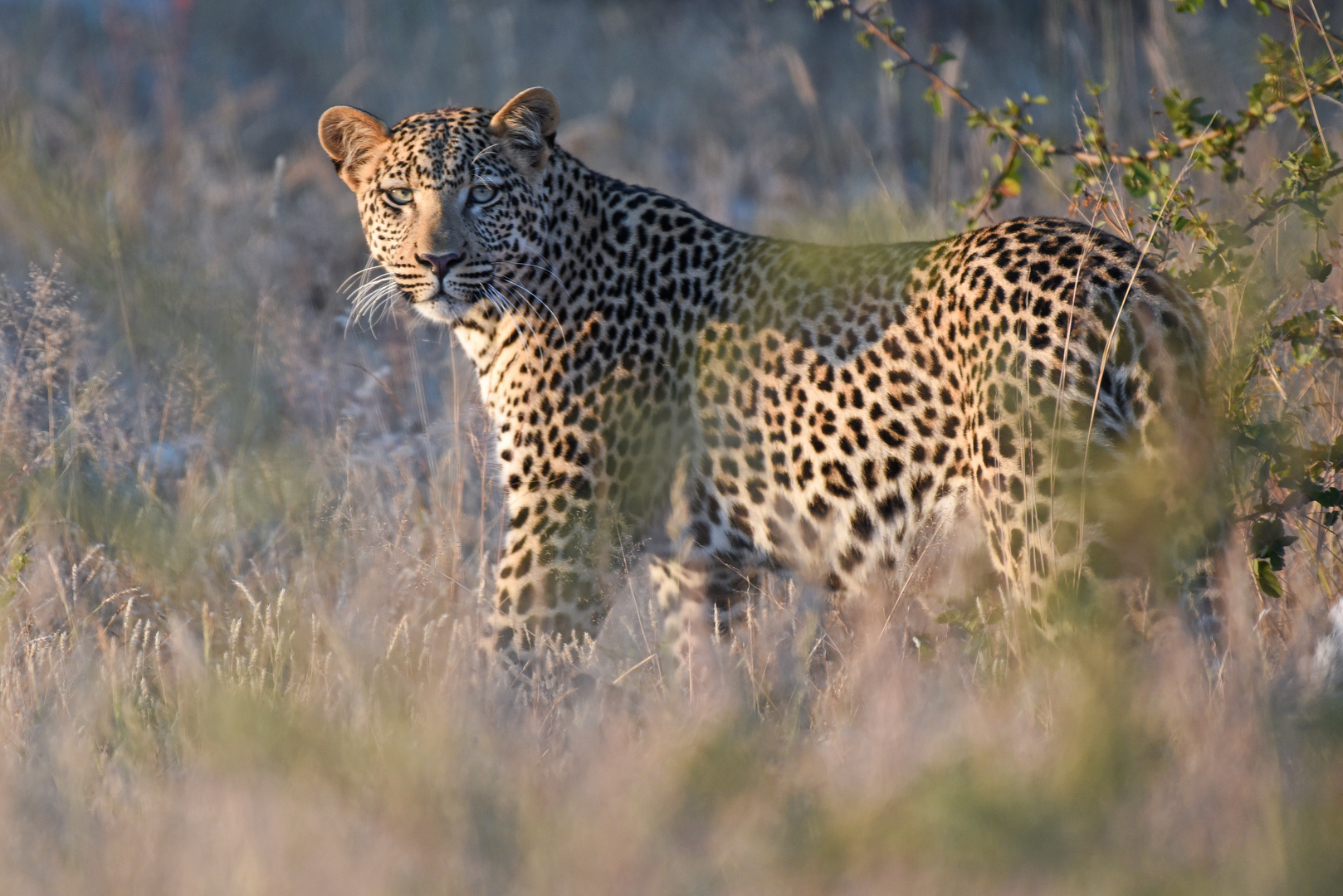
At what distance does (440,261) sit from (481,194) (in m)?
0.31

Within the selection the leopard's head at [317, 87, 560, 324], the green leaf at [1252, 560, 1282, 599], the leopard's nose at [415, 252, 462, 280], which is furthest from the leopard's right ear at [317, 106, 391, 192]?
the green leaf at [1252, 560, 1282, 599]

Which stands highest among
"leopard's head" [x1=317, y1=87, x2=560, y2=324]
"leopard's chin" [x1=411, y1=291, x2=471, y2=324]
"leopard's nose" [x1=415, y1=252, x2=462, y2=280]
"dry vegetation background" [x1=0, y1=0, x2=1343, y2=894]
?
"leopard's head" [x1=317, y1=87, x2=560, y2=324]

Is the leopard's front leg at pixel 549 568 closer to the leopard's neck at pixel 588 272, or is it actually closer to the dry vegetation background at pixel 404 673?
the dry vegetation background at pixel 404 673

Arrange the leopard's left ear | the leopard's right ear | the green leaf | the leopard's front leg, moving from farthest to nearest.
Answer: the leopard's right ear < the leopard's left ear < the leopard's front leg < the green leaf

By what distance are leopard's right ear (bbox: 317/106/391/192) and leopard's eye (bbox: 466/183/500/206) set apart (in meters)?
0.45

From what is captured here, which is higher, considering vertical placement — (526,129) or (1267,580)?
(526,129)

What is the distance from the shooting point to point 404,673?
4.39 m

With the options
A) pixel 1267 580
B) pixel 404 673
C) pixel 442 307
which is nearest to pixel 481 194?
pixel 442 307

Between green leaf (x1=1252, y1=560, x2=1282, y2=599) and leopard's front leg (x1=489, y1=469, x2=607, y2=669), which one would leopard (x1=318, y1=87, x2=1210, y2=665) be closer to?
leopard's front leg (x1=489, y1=469, x2=607, y2=669)

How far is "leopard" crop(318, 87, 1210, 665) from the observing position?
3.97m

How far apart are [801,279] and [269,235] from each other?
483 centimetres

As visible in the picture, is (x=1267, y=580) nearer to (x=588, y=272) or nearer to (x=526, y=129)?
(x=588, y=272)

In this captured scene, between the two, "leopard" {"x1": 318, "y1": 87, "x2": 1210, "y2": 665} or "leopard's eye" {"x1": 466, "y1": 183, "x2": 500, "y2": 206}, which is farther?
"leopard's eye" {"x1": 466, "y1": 183, "x2": 500, "y2": 206}

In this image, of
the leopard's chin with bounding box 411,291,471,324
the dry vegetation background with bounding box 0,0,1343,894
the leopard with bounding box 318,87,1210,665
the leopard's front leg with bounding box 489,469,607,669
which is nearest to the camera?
the dry vegetation background with bounding box 0,0,1343,894
